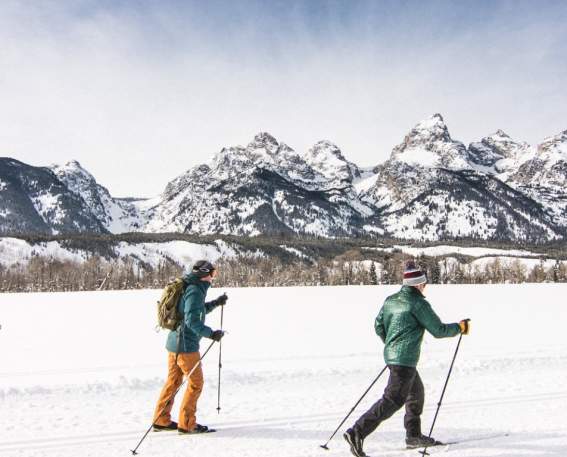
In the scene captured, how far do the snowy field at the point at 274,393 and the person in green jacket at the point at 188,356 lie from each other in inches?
9.6

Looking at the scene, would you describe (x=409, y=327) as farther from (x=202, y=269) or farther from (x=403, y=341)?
(x=202, y=269)

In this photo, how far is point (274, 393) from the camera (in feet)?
33.9

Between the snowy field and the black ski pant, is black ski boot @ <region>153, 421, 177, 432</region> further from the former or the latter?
the black ski pant

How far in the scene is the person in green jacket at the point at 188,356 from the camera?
718 cm

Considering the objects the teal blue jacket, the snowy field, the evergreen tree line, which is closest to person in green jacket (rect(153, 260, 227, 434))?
the teal blue jacket

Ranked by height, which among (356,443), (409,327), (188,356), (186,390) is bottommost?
(356,443)

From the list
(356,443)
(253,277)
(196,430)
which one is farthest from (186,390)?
(253,277)

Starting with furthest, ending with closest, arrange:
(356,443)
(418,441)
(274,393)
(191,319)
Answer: (274,393) → (191,319) → (418,441) → (356,443)

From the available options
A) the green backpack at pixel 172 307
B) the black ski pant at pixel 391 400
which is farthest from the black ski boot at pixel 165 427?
the black ski pant at pixel 391 400

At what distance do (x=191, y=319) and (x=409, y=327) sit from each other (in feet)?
9.81

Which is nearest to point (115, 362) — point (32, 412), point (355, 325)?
point (32, 412)

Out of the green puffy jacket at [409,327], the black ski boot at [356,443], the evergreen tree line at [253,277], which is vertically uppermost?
the green puffy jacket at [409,327]

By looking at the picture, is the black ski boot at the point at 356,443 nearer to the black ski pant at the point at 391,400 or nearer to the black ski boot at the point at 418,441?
the black ski pant at the point at 391,400

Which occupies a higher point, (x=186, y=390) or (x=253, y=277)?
(x=186, y=390)
